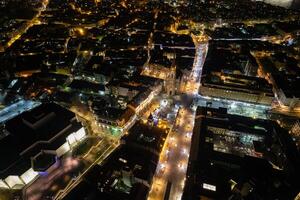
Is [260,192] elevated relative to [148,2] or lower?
lower

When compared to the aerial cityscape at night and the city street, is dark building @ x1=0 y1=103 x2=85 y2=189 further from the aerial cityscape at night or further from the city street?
the city street

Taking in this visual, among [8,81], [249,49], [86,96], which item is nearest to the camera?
[86,96]

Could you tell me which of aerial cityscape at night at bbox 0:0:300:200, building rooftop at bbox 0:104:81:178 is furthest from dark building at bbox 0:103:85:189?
aerial cityscape at night at bbox 0:0:300:200

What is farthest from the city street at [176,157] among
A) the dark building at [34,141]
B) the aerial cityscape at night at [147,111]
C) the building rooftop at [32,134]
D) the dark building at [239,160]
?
the building rooftop at [32,134]

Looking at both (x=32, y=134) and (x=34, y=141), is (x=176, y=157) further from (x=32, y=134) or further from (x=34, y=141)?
(x=32, y=134)

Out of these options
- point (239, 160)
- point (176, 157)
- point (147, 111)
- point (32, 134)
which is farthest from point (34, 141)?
point (239, 160)

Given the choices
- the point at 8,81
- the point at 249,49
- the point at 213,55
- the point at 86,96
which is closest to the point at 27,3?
the point at 8,81

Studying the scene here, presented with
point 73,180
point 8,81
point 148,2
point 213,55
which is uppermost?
point 148,2

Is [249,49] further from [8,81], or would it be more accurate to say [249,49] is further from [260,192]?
[8,81]

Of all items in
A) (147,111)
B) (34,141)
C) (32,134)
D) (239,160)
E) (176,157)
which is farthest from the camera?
(147,111)

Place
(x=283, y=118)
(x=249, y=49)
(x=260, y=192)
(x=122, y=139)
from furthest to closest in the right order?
1. (x=249, y=49)
2. (x=283, y=118)
3. (x=122, y=139)
4. (x=260, y=192)
